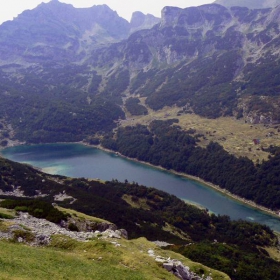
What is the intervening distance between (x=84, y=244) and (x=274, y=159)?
15060 cm

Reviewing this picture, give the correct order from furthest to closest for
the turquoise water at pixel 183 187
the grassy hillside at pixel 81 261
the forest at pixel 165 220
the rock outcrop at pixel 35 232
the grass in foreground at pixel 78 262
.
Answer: the turquoise water at pixel 183 187 → the forest at pixel 165 220 → the rock outcrop at pixel 35 232 → the grassy hillside at pixel 81 261 → the grass in foreground at pixel 78 262

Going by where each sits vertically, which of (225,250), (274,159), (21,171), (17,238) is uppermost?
(274,159)

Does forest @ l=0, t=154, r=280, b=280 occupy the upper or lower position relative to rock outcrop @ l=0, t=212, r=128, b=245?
lower

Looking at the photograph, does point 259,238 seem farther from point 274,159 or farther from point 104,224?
point 274,159

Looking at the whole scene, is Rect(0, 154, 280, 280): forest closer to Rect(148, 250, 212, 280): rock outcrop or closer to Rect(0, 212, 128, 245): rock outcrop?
Rect(0, 212, 128, 245): rock outcrop

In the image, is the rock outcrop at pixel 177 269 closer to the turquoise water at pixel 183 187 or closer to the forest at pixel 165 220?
the forest at pixel 165 220

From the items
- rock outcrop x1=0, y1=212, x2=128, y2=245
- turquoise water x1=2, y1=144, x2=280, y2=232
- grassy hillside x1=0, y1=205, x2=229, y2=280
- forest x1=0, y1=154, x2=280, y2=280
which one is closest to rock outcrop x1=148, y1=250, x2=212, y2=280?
grassy hillside x1=0, y1=205, x2=229, y2=280

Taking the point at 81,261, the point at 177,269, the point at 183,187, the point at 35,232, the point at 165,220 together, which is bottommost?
the point at 165,220

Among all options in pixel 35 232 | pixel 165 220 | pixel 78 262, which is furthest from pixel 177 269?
pixel 165 220

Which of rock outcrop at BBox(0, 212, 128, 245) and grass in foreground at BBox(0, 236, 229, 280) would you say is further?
rock outcrop at BBox(0, 212, 128, 245)

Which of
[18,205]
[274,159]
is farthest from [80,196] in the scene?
[274,159]

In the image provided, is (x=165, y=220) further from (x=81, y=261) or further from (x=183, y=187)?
(x=81, y=261)

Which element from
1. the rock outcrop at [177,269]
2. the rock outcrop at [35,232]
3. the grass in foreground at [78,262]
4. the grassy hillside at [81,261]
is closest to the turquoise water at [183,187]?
the rock outcrop at [177,269]

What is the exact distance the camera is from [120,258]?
33656 mm
